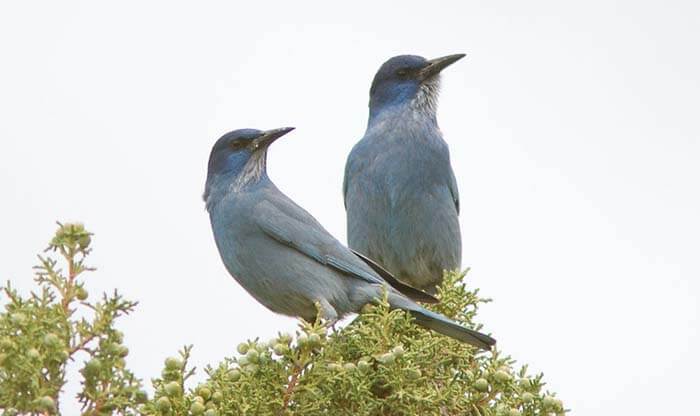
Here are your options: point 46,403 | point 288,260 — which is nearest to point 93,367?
point 46,403

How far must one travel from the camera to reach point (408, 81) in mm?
8734

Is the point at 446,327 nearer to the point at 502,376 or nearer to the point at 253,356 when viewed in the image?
the point at 502,376

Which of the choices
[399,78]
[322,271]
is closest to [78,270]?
[322,271]

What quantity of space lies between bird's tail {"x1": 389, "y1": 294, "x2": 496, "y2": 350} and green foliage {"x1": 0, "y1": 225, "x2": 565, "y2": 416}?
0.05 m

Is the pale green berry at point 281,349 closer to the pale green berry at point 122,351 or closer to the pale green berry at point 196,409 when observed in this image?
the pale green berry at point 196,409

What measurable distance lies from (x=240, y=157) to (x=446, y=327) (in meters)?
2.07

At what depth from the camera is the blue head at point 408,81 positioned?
8.69m

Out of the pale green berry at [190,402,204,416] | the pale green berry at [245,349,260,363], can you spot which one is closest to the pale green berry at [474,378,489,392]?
the pale green berry at [245,349,260,363]

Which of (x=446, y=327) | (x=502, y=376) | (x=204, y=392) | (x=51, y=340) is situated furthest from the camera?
(x=446, y=327)

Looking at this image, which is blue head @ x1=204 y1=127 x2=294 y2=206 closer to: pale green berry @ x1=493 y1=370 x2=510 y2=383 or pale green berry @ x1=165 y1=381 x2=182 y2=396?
pale green berry @ x1=493 y1=370 x2=510 y2=383

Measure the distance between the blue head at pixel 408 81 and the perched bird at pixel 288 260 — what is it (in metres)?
2.05

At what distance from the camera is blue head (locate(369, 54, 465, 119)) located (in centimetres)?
869

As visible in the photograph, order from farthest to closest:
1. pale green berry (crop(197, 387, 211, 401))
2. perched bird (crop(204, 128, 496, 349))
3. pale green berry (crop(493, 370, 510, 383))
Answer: perched bird (crop(204, 128, 496, 349))
pale green berry (crop(493, 370, 510, 383))
pale green berry (crop(197, 387, 211, 401))

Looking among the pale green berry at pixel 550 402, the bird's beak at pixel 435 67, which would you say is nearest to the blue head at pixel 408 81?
the bird's beak at pixel 435 67
